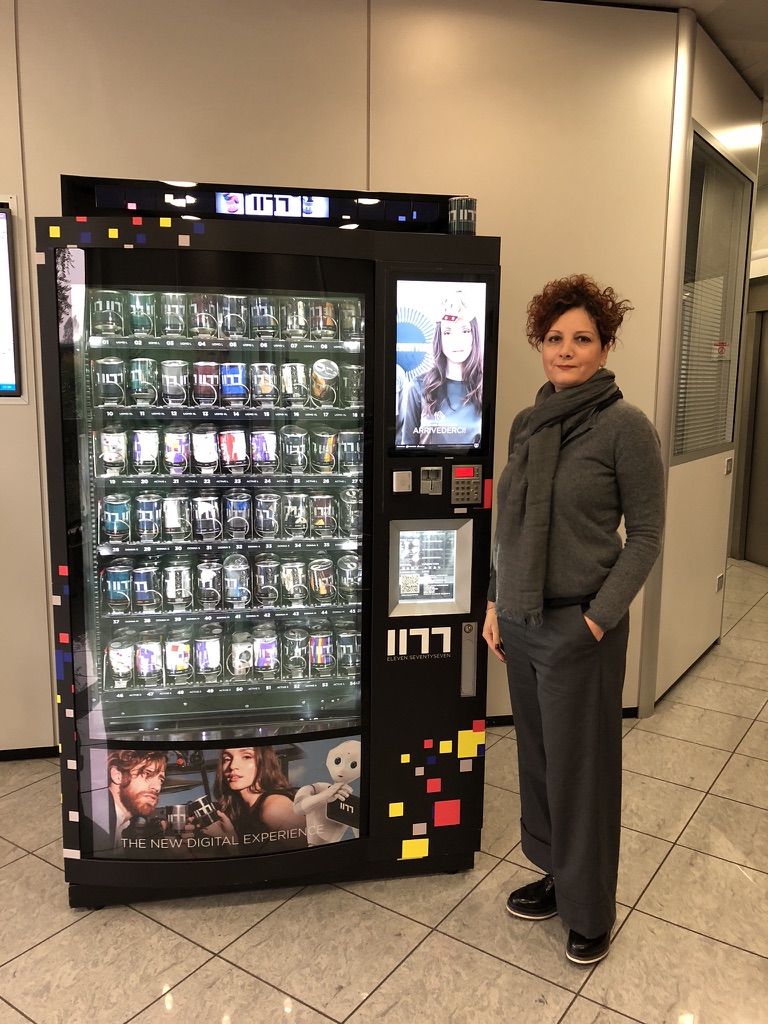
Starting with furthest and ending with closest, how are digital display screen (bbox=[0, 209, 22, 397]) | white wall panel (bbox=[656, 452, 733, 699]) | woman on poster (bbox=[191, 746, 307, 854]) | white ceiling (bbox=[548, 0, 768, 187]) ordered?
white wall panel (bbox=[656, 452, 733, 699]) < white ceiling (bbox=[548, 0, 768, 187]) < digital display screen (bbox=[0, 209, 22, 397]) < woman on poster (bbox=[191, 746, 307, 854])

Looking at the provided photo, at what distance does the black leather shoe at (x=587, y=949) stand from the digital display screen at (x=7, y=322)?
2.85 m

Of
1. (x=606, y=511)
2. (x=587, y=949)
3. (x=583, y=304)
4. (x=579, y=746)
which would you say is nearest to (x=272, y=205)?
(x=583, y=304)

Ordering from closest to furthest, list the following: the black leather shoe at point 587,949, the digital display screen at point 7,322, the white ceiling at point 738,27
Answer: the black leather shoe at point 587,949
the digital display screen at point 7,322
the white ceiling at point 738,27

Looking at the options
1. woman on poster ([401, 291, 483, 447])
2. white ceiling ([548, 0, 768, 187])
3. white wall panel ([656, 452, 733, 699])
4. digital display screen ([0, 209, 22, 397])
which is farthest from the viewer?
white wall panel ([656, 452, 733, 699])

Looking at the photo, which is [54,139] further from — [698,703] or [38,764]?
[698,703]

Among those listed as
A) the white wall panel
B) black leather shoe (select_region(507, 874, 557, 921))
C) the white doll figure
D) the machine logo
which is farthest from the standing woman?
the white wall panel

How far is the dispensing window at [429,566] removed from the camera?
228cm

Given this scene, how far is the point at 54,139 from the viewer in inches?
116

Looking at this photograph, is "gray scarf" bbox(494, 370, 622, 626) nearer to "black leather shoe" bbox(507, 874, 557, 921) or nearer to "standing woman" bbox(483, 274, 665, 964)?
"standing woman" bbox(483, 274, 665, 964)

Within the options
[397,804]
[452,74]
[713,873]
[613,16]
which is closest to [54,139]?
[452,74]

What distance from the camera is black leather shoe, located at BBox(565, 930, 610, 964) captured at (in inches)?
81.9

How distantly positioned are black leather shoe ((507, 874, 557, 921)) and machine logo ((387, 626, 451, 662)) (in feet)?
2.54

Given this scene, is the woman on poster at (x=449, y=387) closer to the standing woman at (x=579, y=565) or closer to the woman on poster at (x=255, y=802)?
the standing woman at (x=579, y=565)

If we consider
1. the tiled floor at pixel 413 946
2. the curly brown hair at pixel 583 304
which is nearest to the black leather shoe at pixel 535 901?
the tiled floor at pixel 413 946
